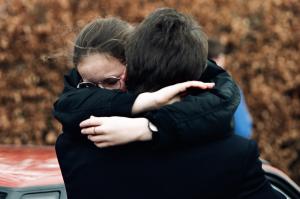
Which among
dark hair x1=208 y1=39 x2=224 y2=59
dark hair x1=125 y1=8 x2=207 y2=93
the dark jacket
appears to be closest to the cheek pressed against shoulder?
the dark jacket

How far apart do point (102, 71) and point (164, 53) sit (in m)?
Answer: 0.36

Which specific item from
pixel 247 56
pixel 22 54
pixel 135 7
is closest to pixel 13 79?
pixel 22 54

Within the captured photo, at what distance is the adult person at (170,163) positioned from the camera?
2305mm

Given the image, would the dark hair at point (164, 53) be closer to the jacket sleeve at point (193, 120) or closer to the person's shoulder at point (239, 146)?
the jacket sleeve at point (193, 120)

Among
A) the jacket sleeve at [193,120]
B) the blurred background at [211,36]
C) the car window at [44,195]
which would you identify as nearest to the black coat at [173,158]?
the jacket sleeve at [193,120]

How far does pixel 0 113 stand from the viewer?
7.22 m

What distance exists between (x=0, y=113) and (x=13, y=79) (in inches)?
13.0

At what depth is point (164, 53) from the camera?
7.59ft

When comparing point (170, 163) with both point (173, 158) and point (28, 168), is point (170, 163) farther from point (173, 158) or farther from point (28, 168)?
point (28, 168)

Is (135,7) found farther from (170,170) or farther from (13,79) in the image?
(170,170)

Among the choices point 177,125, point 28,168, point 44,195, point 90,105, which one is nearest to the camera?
point 177,125

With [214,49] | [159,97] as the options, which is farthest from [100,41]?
[214,49]

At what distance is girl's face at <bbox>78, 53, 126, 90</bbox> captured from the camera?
2609 mm

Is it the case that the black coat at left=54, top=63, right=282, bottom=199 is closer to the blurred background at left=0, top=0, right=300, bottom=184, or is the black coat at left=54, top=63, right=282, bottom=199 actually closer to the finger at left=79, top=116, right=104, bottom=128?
the finger at left=79, top=116, right=104, bottom=128
